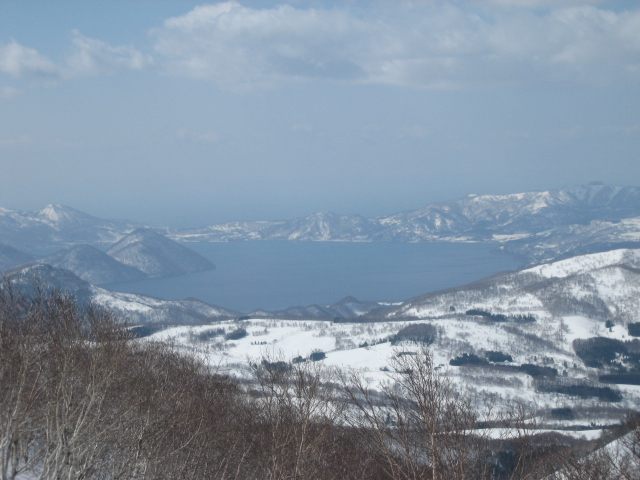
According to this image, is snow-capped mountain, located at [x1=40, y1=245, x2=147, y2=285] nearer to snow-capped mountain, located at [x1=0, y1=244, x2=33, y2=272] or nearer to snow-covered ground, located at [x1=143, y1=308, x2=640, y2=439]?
snow-capped mountain, located at [x1=0, y1=244, x2=33, y2=272]

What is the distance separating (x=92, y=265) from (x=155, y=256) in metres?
21.0

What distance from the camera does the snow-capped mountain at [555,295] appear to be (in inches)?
3367

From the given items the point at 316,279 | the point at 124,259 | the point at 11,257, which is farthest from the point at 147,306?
the point at 124,259

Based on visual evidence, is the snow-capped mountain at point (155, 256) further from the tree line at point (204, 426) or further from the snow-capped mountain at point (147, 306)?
the tree line at point (204, 426)

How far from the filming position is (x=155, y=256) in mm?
179375

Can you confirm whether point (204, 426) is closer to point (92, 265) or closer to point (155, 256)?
point (92, 265)

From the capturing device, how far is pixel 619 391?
184 ft

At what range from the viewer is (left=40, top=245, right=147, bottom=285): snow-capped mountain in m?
156

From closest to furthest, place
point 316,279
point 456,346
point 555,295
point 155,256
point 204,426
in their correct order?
point 204,426
point 456,346
point 555,295
point 316,279
point 155,256

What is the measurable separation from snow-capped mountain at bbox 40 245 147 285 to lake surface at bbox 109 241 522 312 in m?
3.63

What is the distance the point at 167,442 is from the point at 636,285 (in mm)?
88650

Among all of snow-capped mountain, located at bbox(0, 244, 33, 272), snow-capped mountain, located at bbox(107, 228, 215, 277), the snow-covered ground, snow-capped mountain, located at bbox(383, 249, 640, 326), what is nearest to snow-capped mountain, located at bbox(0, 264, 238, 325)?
the snow-covered ground

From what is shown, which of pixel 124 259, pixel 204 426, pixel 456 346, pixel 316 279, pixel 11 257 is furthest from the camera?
pixel 124 259

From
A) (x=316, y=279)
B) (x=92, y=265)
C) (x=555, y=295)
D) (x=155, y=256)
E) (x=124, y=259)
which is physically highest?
(x=555, y=295)
